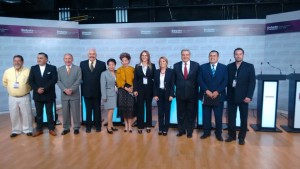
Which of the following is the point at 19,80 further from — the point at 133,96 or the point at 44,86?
the point at 133,96

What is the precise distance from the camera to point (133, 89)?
4309 mm

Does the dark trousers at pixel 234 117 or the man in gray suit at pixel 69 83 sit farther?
the man in gray suit at pixel 69 83

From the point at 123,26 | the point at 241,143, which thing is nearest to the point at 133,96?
the point at 241,143

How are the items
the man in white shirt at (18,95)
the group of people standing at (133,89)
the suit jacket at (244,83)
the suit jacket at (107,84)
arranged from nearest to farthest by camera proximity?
the suit jacket at (244,83) → the group of people standing at (133,89) → the man in white shirt at (18,95) → the suit jacket at (107,84)

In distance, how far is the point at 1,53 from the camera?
20.2 feet

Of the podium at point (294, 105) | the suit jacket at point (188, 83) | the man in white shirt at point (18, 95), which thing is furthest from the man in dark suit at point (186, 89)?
the man in white shirt at point (18, 95)

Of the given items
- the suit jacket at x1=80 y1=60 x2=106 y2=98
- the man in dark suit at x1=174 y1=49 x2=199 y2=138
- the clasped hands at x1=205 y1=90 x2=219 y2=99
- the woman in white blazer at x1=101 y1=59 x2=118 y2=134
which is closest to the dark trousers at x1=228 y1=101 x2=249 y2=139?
the clasped hands at x1=205 y1=90 x2=219 y2=99

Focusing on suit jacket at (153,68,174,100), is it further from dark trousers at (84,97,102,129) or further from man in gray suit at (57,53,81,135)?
man in gray suit at (57,53,81,135)

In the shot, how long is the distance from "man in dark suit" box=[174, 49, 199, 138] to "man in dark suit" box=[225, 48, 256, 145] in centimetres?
58

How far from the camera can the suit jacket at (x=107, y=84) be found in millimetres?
4348

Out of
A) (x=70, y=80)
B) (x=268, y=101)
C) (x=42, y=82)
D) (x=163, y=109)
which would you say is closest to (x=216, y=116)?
(x=163, y=109)

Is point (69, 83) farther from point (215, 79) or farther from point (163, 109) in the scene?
point (215, 79)

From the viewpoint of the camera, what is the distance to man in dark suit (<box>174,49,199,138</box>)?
4.05 metres

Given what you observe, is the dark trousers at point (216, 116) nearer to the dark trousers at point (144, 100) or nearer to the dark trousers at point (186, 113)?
the dark trousers at point (186, 113)
